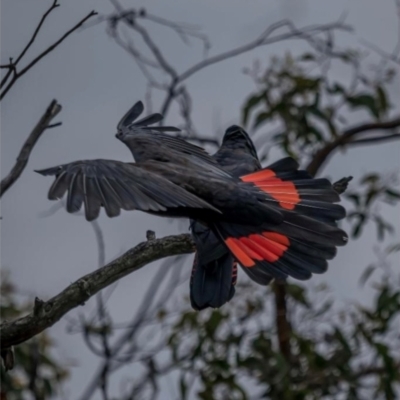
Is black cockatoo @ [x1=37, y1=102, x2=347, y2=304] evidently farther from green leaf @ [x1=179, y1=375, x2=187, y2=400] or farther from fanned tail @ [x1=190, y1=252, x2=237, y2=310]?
green leaf @ [x1=179, y1=375, x2=187, y2=400]

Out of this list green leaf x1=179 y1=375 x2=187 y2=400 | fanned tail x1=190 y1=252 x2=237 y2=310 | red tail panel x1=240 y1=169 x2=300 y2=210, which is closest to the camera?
fanned tail x1=190 y1=252 x2=237 y2=310

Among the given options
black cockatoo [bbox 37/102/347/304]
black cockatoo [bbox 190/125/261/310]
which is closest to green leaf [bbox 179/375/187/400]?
black cockatoo [bbox 37/102/347/304]

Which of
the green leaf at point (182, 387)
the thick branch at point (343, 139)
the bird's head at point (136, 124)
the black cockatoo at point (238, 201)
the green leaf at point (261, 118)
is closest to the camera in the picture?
the black cockatoo at point (238, 201)

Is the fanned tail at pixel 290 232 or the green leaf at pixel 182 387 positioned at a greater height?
the fanned tail at pixel 290 232

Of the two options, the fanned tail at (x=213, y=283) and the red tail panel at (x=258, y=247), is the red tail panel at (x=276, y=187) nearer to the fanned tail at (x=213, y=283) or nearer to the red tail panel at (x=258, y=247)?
the red tail panel at (x=258, y=247)

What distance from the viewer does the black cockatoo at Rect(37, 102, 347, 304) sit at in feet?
13.0

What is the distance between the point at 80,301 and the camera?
3861 millimetres

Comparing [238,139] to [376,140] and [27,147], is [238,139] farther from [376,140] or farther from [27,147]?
[376,140]

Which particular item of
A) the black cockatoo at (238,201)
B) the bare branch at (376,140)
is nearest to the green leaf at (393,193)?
the bare branch at (376,140)

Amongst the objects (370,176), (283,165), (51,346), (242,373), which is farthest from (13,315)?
(283,165)

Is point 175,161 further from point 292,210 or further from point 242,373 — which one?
point 242,373

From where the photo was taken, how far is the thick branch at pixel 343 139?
6605 mm

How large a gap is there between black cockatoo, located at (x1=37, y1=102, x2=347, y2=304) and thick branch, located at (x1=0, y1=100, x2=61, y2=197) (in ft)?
0.66

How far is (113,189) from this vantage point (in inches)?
156
